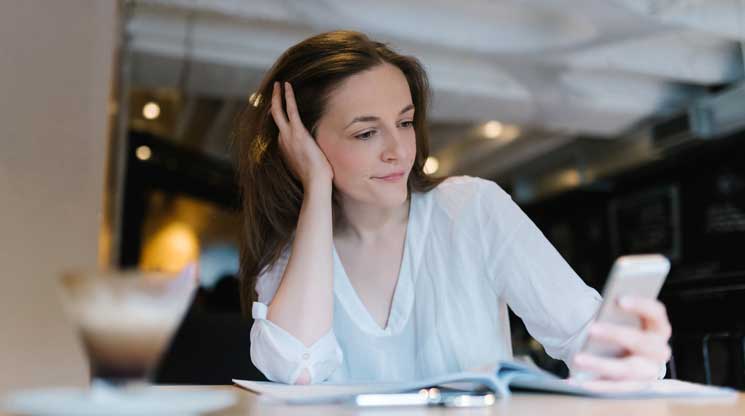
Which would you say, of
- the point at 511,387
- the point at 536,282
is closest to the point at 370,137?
the point at 536,282

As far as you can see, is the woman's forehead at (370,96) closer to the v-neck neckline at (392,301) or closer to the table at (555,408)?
the v-neck neckline at (392,301)

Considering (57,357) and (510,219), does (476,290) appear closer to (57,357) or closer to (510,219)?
(510,219)

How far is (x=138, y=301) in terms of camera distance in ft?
1.82

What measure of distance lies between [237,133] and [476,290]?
701mm

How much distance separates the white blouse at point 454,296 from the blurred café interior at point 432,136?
0.53m

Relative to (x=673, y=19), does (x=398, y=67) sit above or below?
below

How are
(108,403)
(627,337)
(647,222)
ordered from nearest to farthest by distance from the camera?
(108,403), (627,337), (647,222)

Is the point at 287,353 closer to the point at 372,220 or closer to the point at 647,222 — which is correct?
the point at 372,220

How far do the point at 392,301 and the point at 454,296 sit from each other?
124 millimetres

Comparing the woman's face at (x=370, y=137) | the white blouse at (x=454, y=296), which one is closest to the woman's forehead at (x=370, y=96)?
the woman's face at (x=370, y=137)

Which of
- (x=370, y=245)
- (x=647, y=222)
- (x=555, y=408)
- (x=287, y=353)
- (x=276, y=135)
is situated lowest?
(x=555, y=408)

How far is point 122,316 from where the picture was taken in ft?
1.83

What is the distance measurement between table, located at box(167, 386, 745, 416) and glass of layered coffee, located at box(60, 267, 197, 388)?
0.47ft

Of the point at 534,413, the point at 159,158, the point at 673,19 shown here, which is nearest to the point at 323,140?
the point at 534,413
